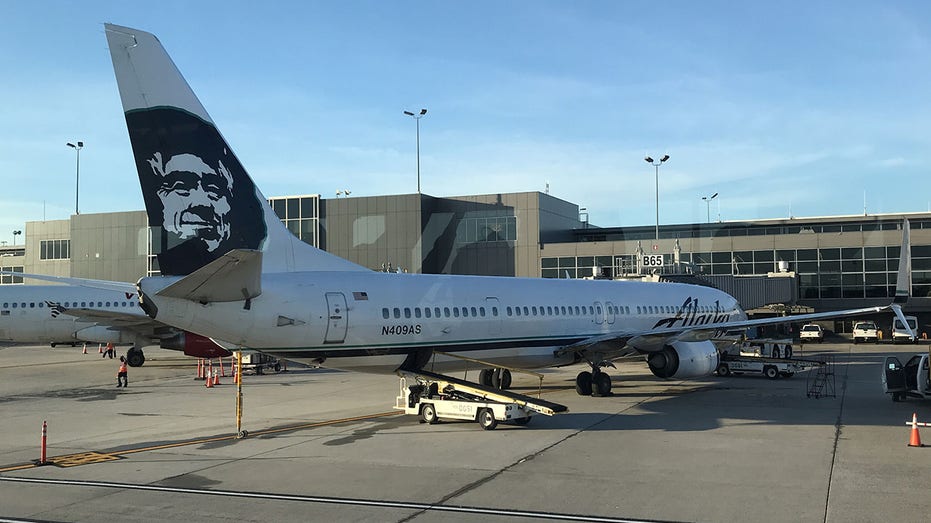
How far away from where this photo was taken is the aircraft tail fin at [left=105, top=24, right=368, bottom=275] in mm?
16547

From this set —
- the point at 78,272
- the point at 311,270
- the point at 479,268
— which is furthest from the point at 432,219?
the point at 311,270

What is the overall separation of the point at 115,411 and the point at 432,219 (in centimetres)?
4157

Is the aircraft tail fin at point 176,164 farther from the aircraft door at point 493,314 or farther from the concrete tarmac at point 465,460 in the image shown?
the aircraft door at point 493,314

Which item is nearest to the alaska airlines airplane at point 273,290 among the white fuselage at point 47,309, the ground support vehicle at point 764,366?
the ground support vehicle at point 764,366

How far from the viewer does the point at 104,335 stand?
1644 inches

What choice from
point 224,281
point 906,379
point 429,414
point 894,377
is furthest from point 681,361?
point 224,281

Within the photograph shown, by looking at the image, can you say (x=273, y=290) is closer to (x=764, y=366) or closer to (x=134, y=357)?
(x=764, y=366)

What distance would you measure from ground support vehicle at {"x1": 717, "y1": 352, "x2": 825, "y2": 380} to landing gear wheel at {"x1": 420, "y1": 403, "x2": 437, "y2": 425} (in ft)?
53.8

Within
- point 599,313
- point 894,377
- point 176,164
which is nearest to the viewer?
point 176,164

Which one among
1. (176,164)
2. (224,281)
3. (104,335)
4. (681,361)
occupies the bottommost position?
(681,361)

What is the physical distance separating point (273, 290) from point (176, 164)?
11.3ft

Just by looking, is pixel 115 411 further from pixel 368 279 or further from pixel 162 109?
pixel 162 109

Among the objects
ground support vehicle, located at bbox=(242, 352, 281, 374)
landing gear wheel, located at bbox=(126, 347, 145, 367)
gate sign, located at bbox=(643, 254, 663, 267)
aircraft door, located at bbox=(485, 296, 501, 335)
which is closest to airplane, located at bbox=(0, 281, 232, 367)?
landing gear wheel, located at bbox=(126, 347, 145, 367)

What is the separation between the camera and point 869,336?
60.8 meters
